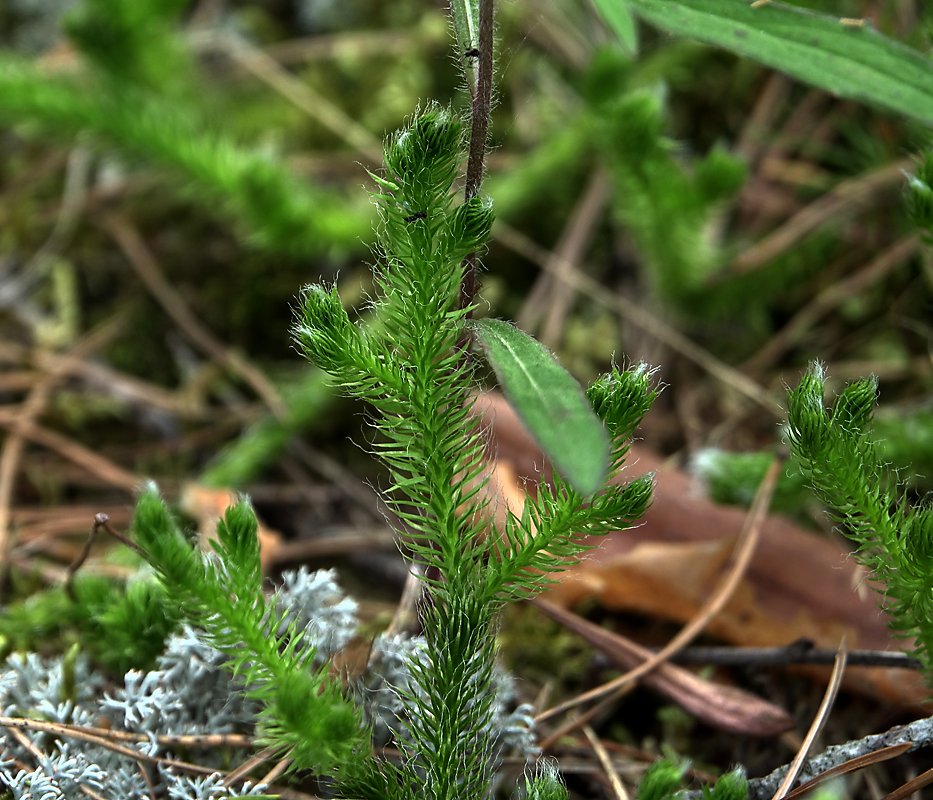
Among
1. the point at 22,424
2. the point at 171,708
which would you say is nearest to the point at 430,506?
the point at 171,708

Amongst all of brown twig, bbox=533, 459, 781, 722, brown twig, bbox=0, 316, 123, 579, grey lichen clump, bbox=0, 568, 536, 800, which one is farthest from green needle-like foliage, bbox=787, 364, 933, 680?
brown twig, bbox=0, 316, 123, 579

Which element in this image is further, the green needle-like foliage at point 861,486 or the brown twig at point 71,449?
the brown twig at point 71,449

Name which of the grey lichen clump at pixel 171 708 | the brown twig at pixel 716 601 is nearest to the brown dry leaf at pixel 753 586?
the brown twig at pixel 716 601

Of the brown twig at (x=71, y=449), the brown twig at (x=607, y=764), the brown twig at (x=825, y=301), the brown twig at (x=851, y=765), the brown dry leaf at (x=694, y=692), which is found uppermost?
the brown twig at (x=825, y=301)

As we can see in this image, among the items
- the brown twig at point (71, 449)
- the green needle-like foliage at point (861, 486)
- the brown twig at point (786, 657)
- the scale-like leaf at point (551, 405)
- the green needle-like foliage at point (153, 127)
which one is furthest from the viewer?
the green needle-like foliage at point (153, 127)

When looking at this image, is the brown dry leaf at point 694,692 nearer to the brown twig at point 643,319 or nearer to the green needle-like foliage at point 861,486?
the green needle-like foliage at point 861,486

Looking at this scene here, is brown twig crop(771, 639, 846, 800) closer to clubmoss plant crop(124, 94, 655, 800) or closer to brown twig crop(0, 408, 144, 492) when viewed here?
clubmoss plant crop(124, 94, 655, 800)
